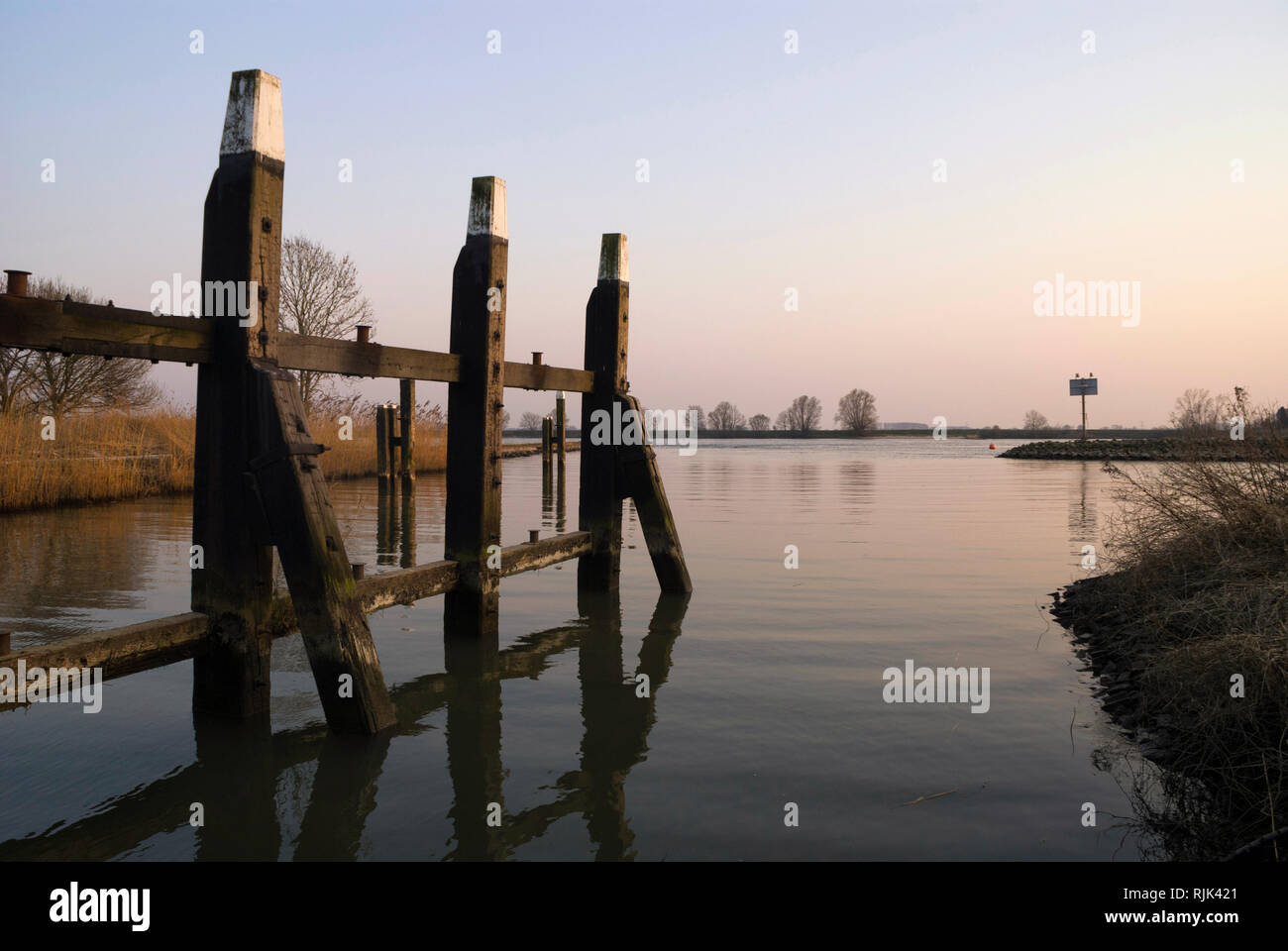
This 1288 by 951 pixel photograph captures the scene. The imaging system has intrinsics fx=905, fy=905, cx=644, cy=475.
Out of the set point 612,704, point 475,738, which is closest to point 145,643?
point 475,738

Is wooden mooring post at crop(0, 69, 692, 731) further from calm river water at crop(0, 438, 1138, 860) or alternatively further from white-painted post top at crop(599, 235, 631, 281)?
white-painted post top at crop(599, 235, 631, 281)

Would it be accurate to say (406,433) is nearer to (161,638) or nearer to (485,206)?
(485,206)

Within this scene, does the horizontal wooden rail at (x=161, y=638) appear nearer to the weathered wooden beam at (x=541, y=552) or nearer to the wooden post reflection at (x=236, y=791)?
the wooden post reflection at (x=236, y=791)

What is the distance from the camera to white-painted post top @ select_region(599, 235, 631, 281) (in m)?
8.27

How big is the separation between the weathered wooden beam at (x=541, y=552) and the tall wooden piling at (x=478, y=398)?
1.42ft

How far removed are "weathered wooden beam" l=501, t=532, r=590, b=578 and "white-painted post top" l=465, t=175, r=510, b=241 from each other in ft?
7.69

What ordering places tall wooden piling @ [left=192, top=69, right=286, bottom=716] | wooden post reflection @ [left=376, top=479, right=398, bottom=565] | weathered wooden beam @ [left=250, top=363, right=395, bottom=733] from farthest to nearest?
wooden post reflection @ [left=376, top=479, right=398, bottom=565] < tall wooden piling @ [left=192, top=69, right=286, bottom=716] < weathered wooden beam @ [left=250, top=363, right=395, bottom=733]

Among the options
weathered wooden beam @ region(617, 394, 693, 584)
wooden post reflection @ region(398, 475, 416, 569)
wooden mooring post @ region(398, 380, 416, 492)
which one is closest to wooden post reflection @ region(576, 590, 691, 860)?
weathered wooden beam @ region(617, 394, 693, 584)

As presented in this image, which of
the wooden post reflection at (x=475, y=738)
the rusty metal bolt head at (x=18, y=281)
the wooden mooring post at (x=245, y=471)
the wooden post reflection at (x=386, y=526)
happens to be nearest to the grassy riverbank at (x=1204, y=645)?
the wooden post reflection at (x=475, y=738)

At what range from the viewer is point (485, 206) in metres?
6.31

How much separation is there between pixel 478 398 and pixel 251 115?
2.37m

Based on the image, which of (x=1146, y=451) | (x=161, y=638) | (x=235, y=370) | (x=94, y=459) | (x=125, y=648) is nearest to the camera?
(x=125, y=648)
